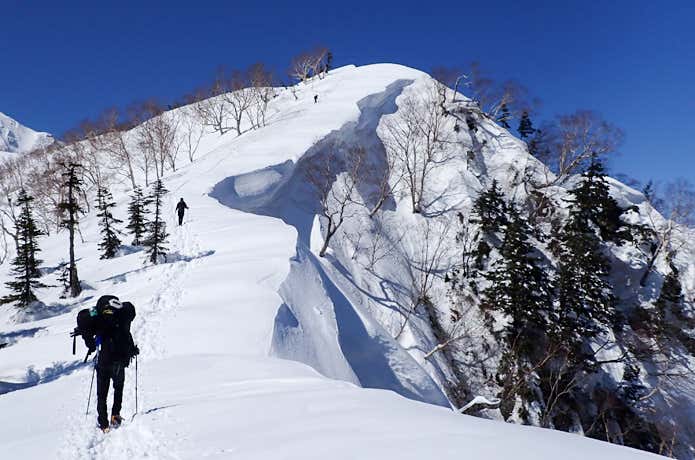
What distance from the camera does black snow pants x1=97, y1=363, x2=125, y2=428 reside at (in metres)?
5.06

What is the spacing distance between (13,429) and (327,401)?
4.27m

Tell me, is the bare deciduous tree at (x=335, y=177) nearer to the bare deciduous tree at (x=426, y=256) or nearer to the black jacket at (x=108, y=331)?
the bare deciduous tree at (x=426, y=256)

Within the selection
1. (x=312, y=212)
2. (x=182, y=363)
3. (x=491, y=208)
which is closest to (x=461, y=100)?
(x=491, y=208)

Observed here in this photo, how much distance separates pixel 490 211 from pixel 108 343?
3248 cm

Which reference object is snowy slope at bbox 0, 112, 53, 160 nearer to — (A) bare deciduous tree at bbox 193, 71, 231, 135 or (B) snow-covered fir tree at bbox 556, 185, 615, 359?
(A) bare deciduous tree at bbox 193, 71, 231, 135

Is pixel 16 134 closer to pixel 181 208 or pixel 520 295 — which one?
pixel 181 208

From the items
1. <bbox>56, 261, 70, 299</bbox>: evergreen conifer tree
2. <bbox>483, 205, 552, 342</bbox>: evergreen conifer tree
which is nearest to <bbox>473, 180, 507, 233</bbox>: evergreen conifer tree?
<bbox>483, 205, 552, 342</bbox>: evergreen conifer tree

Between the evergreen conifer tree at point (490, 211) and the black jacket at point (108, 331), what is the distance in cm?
3106

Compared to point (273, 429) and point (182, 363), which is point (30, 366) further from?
point (273, 429)

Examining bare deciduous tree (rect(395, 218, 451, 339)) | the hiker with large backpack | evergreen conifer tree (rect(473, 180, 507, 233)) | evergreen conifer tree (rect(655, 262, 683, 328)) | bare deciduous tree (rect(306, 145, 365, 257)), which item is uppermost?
bare deciduous tree (rect(306, 145, 365, 257))

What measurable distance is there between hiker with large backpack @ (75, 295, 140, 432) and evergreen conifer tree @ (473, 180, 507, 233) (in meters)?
31.1

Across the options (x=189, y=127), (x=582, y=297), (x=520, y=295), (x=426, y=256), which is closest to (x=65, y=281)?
(x=426, y=256)

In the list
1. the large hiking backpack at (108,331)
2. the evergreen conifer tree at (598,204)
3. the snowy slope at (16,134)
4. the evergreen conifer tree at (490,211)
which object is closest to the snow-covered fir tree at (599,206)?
the evergreen conifer tree at (598,204)

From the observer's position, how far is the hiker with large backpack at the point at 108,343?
5.14m
